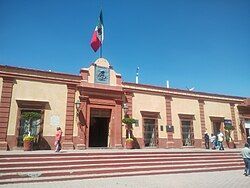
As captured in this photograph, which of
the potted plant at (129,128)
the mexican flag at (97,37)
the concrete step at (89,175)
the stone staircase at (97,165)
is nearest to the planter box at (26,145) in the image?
the stone staircase at (97,165)

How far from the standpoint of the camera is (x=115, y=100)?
17.9 m

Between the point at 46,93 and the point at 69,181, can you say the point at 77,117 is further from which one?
the point at 69,181

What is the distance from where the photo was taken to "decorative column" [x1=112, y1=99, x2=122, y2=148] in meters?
17.3

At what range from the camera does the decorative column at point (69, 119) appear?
51.8 feet

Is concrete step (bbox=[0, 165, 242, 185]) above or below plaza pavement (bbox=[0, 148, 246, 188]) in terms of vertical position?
above

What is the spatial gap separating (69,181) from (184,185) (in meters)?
4.34

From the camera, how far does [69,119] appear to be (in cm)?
1614

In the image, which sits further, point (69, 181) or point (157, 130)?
point (157, 130)

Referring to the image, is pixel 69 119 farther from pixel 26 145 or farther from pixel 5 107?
pixel 5 107

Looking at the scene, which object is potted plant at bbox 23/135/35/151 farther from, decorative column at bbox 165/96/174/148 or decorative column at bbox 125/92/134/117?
decorative column at bbox 165/96/174/148

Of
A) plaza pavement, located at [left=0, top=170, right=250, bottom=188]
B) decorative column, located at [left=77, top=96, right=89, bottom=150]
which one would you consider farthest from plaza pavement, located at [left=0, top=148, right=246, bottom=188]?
decorative column, located at [left=77, top=96, right=89, bottom=150]

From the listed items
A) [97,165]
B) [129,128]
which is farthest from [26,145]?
[129,128]

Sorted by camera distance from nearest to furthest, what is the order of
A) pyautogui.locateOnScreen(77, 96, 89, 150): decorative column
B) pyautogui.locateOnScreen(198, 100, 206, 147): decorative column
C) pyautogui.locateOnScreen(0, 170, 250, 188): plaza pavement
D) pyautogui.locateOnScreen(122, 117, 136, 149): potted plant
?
pyautogui.locateOnScreen(0, 170, 250, 188): plaza pavement → pyautogui.locateOnScreen(77, 96, 89, 150): decorative column → pyautogui.locateOnScreen(122, 117, 136, 149): potted plant → pyautogui.locateOnScreen(198, 100, 206, 147): decorative column

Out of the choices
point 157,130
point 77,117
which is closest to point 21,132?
point 77,117
